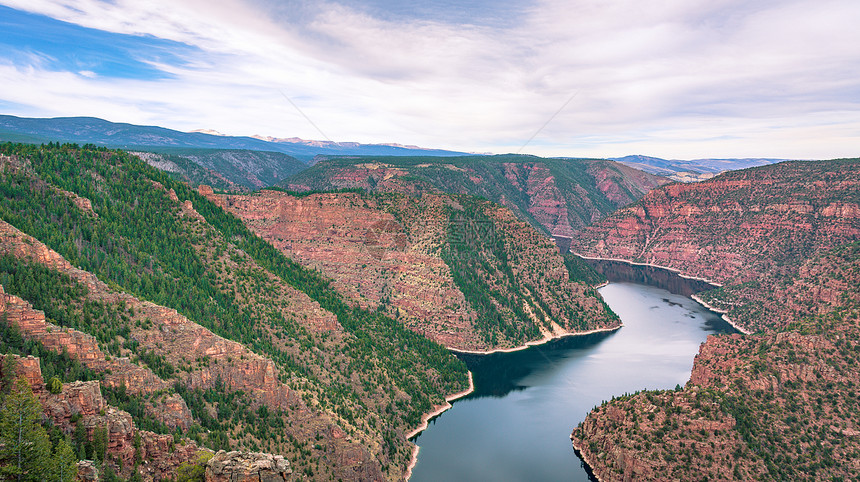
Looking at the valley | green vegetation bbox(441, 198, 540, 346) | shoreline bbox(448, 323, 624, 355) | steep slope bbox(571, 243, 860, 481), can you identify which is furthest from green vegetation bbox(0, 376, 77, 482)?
green vegetation bbox(441, 198, 540, 346)

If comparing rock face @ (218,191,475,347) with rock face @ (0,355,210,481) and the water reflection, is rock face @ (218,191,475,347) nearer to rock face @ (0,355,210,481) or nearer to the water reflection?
the water reflection

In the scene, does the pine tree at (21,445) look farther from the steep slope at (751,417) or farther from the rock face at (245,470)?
the steep slope at (751,417)

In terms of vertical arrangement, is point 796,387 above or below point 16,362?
below

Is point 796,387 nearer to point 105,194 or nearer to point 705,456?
point 705,456

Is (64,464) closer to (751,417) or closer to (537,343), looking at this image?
(751,417)

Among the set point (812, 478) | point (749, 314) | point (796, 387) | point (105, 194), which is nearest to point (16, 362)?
point (105, 194)

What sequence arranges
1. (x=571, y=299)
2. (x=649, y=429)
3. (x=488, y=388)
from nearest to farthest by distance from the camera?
(x=649, y=429) → (x=488, y=388) → (x=571, y=299)

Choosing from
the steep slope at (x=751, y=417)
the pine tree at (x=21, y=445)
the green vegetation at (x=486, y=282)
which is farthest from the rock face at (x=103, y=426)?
the green vegetation at (x=486, y=282)
